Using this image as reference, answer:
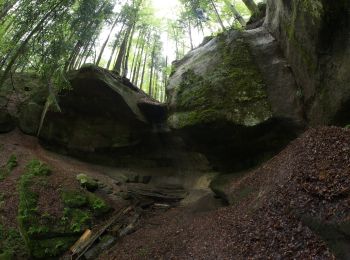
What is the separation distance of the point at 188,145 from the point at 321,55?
290 inches

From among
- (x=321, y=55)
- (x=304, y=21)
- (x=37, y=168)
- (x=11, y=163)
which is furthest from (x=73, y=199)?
(x=304, y=21)

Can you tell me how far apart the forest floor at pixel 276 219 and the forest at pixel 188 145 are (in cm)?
4

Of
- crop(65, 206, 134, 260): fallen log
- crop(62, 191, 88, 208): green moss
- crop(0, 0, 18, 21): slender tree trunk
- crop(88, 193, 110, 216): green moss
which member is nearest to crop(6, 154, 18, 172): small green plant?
crop(62, 191, 88, 208): green moss

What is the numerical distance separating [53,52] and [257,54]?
853cm

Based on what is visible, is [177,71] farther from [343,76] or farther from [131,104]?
[343,76]

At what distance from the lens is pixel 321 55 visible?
28.6ft

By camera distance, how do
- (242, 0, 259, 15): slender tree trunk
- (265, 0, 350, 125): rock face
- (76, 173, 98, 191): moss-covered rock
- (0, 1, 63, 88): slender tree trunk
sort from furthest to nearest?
(242, 0, 259, 15): slender tree trunk
(76, 173, 98, 191): moss-covered rock
(0, 1, 63, 88): slender tree trunk
(265, 0, 350, 125): rock face

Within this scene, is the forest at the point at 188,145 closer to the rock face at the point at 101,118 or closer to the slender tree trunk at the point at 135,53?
the rock face at the point at 101,118

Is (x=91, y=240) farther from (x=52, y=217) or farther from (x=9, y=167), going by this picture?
(x=9, y=167)

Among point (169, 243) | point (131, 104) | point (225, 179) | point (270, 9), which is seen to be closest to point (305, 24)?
point (270, 9)

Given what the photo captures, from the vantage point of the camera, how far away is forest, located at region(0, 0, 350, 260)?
22.6ft

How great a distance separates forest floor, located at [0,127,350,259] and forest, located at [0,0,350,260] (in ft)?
0.12

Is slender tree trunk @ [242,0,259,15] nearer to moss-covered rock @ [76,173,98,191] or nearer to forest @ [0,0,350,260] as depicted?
forest @ [0,0,350,260]

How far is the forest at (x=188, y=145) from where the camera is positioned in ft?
22.6
